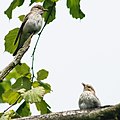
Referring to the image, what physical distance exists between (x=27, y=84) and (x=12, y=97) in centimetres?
17

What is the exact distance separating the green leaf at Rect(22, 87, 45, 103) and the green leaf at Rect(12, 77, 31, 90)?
A: 0.19m

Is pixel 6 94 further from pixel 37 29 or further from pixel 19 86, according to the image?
pixel 37 29

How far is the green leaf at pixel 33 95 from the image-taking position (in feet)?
10.7

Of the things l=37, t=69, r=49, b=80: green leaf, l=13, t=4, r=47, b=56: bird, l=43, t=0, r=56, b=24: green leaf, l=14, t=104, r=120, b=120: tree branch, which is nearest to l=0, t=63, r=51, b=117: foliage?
l=37, t=69, r=49, b=80: green leaf

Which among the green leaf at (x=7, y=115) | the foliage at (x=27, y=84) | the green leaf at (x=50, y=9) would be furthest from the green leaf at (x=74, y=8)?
the green leaf at (x=7, y=115)

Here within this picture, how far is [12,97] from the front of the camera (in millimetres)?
3549

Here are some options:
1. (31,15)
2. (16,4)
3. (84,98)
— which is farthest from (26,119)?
(31,15)

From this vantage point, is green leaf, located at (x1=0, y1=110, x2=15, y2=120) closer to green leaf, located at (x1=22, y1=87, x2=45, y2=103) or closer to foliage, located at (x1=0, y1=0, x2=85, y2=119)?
foliage, located at (x1=0, y1=0, x2=85, y2=119)

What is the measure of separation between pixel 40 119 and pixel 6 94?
36 cm

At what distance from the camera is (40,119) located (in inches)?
134

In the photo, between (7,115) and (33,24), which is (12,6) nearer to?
(7,115)

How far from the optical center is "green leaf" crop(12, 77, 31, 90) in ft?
11.8

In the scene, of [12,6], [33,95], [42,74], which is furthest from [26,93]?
[12,6]

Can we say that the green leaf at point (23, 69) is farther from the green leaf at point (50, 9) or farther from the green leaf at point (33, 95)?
the green leaf at point (33, 95)
